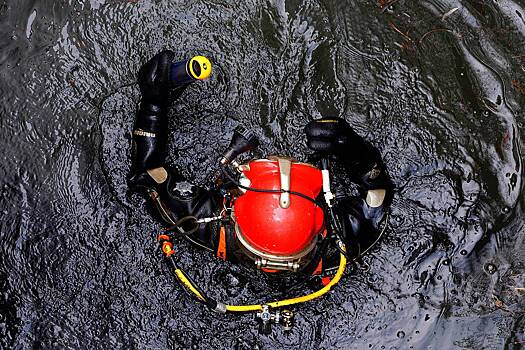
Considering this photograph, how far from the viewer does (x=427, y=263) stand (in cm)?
386

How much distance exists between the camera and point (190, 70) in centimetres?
308

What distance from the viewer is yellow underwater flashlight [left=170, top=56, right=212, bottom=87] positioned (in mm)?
3070

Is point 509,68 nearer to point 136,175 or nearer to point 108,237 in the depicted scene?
point 136,175

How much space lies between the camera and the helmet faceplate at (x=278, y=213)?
9.30 ft

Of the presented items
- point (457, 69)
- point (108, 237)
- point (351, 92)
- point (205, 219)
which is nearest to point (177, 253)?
point (108, 237)

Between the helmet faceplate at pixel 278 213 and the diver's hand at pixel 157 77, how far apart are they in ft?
2.21

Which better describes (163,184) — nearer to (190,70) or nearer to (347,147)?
(190,70)

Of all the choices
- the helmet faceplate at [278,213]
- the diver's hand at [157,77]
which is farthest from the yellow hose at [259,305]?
the diver's hand at [157,77]

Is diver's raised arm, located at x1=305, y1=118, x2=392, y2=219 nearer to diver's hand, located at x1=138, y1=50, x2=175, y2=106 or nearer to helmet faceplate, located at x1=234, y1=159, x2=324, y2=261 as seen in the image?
helmet faceplate, located at x1=234, y1=159, x2=324, y2=261

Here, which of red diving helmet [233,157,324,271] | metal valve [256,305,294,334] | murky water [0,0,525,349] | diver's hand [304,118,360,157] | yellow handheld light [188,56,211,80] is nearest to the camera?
red diving helmet [233,157,324,271]

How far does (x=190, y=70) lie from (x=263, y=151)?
945 mm

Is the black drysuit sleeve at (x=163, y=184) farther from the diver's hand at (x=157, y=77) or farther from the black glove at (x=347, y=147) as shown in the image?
the black glove at (x=347, y=147)

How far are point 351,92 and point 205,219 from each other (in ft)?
4.69

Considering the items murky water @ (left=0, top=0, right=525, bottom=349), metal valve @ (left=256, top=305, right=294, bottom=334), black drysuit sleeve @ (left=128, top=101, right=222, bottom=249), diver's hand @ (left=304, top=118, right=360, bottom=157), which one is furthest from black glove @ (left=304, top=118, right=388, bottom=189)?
metal valve @ (left=256, top=305, right=294, bottom=334)
